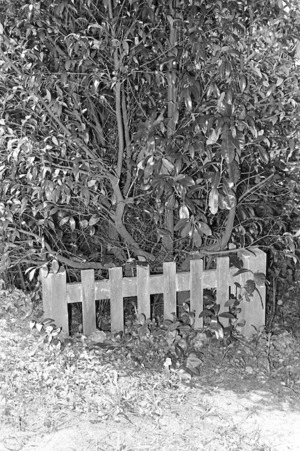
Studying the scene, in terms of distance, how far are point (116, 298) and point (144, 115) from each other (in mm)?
1102

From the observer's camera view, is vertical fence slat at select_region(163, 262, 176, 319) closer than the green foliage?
No

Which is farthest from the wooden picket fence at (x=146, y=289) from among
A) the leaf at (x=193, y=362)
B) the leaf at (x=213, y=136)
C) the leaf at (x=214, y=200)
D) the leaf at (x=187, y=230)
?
the leaf at (x=213, y=136)

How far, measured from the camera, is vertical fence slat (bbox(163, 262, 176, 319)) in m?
3.28

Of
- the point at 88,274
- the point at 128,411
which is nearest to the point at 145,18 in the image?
the point at 88,274

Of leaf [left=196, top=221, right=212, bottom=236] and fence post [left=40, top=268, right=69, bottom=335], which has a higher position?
leaf [left=196, top=221, right=212, bottom=236]

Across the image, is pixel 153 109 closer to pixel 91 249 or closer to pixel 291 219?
pixel 91 249

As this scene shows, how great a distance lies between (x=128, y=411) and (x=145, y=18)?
2070mm

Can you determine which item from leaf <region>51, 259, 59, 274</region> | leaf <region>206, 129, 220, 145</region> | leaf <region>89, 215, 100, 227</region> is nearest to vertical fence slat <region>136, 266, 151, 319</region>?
leaf <region>89, 215, 100, 227</region>

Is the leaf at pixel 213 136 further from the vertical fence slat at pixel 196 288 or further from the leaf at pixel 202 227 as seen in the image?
the vertical fence slat at pixel 196 288

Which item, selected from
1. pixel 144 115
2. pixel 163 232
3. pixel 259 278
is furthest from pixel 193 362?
pixel 144 115

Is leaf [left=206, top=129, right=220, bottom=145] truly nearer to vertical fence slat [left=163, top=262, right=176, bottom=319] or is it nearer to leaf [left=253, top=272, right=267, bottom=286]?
vertical fence slat [left=163, top=262, right=176, bottom=319]

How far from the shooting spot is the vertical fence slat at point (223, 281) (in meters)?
3.32

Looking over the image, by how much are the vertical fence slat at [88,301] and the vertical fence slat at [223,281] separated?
2.42 ft

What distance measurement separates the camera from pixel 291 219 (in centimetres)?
403
